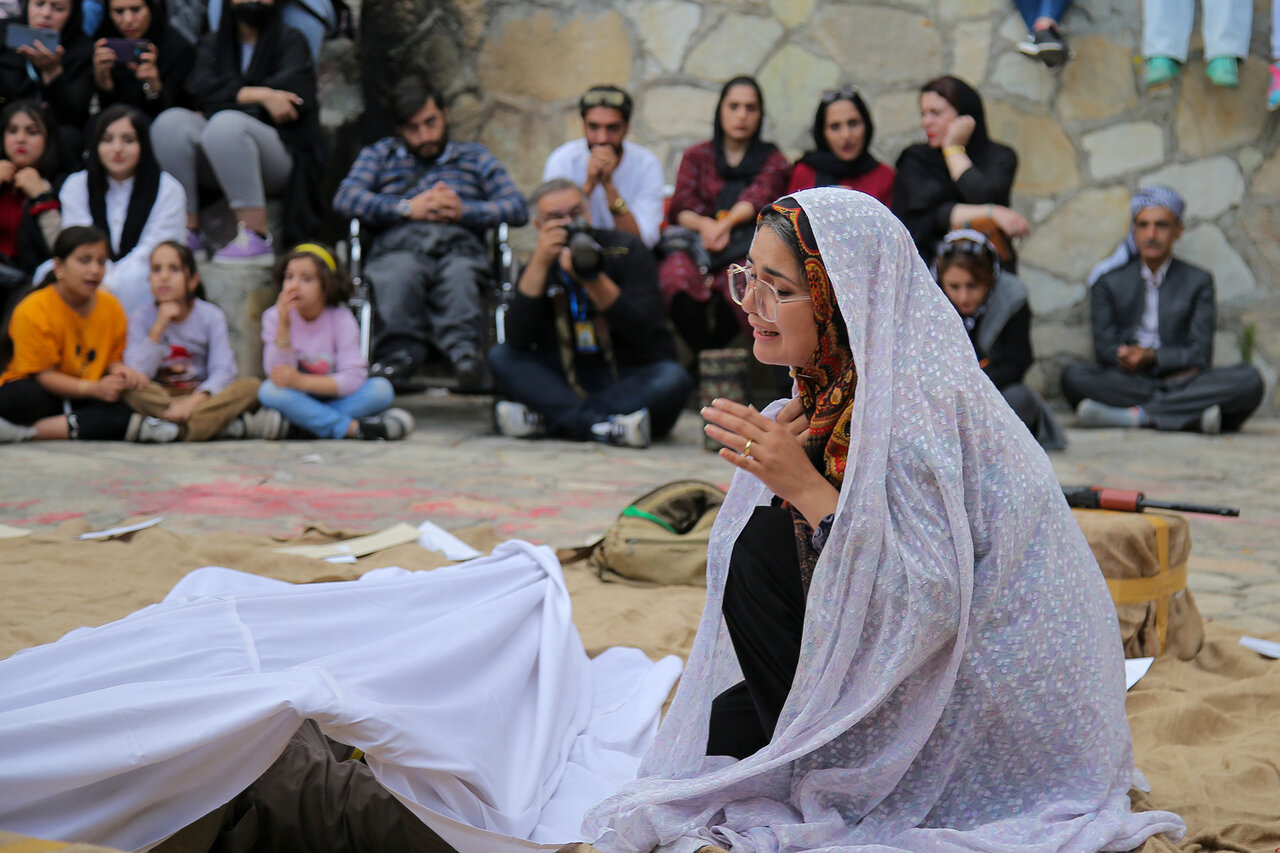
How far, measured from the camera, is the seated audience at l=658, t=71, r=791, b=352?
614cm

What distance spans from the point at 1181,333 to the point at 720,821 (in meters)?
5.63

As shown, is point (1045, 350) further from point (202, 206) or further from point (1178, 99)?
point (202, 206)

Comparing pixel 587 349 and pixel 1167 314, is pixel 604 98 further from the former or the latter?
pixel 1167 314

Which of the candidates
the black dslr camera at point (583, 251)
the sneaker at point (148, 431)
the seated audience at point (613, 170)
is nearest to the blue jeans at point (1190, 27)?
the seated audience at point (613, 170)

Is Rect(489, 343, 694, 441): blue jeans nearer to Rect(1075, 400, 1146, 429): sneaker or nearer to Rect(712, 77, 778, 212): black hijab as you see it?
Rect(712, 77, 778, 212): black hijab

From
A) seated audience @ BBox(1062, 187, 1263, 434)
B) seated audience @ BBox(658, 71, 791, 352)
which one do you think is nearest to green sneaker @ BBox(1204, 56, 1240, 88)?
seated audience @ BBox(1062, 187, 1263, 434)

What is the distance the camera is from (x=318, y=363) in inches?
218

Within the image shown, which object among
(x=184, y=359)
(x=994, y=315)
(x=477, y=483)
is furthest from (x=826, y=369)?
(x=184, y=359)

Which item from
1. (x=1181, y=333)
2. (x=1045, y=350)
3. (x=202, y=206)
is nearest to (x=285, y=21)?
(x=202, y=206)

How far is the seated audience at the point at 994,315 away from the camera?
5.11 meters

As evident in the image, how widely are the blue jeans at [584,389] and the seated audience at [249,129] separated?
146cm

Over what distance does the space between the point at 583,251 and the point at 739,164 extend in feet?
4.93

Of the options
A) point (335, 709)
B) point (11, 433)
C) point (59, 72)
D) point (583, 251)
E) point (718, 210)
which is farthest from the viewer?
point (718, 210)

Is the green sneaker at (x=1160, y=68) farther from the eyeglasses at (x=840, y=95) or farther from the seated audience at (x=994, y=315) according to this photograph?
the seated audience at (x=994, y=315)
